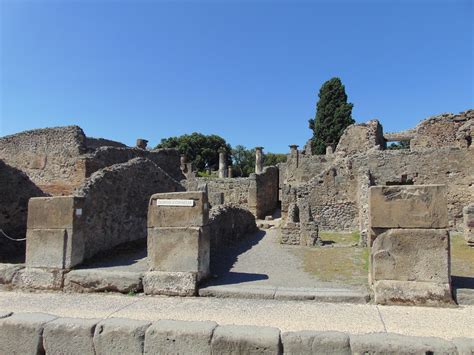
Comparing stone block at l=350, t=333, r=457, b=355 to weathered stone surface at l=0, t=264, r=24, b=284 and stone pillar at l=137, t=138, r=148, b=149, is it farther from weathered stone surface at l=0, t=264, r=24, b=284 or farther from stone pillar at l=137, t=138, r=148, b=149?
stone pillar at l=137, t=138, r=148, b=149

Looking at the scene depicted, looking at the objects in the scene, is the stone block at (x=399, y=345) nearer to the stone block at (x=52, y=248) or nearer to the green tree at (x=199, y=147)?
the stone block at (x=52, y=248)

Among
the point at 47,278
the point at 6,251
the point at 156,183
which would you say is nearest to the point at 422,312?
the point at 47,278

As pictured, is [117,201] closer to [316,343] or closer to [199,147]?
[316,343]

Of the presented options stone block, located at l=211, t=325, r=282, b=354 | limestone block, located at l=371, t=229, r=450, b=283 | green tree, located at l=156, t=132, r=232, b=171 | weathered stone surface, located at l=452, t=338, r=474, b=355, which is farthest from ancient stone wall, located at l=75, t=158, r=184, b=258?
green tree, located at l=156, t=132, r=232, b=171

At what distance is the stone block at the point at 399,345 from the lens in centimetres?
337

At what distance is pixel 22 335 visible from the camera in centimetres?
419

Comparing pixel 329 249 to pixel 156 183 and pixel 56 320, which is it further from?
pixel 56 320

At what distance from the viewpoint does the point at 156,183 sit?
12039 millimetres

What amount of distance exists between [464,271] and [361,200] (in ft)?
28.7

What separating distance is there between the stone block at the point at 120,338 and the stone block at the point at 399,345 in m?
2.11

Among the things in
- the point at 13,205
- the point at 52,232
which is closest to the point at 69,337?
the point at 52,232

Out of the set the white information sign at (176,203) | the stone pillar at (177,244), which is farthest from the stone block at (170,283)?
the white information sign at (176,203)

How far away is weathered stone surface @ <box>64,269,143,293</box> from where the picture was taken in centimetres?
587

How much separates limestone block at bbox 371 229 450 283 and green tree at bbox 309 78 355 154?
38715mm
